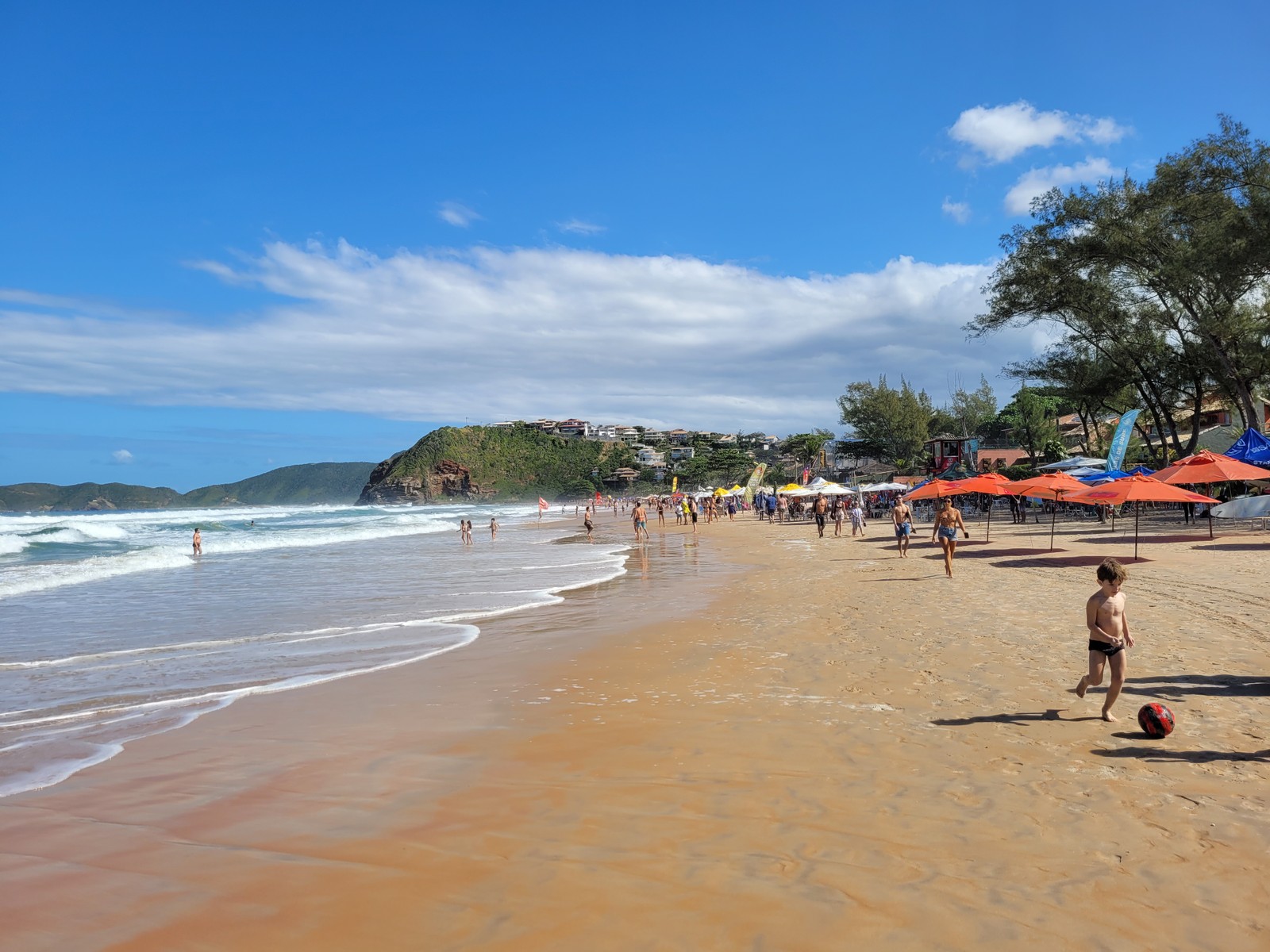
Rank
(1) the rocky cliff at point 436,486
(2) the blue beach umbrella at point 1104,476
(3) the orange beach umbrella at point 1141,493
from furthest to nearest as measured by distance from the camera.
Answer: (1) the rocky cliff at point 436,486, (2) the blue beach umbrella at point 1104,476, (3) the orange beach umbrella at point 1141,493

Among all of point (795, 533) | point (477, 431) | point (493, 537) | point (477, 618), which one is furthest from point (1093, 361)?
point (477, 431)

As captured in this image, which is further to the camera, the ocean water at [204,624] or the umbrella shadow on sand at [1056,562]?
the umbrella shadow on sand at [1056,562]

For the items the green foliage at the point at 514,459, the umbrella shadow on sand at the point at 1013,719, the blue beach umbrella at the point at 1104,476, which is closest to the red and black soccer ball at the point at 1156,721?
the umbrella shadow on sand at the point at 1013,719

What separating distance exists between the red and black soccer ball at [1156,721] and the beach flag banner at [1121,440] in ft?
81.1

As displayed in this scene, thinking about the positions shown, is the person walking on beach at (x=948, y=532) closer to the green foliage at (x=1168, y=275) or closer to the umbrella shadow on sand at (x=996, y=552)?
the umbrella shadow on sand at (x=996, y=552)

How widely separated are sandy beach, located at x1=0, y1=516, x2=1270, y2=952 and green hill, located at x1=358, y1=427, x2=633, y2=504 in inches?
5215

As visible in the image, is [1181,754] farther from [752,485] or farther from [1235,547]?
[752,485]

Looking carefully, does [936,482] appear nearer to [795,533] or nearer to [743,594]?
[795,533]

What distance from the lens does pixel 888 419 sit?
7131cm

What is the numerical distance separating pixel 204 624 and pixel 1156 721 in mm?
13073

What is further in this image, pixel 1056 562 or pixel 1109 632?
pixel 1056 562

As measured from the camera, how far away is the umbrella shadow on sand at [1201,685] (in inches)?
247

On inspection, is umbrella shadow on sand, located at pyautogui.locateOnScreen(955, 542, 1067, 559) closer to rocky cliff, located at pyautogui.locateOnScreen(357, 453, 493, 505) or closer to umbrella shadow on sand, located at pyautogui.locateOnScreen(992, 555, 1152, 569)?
umbrella shadow on sand, located at pyautogui.locateOnScreen(992, 555, 1152, 569)

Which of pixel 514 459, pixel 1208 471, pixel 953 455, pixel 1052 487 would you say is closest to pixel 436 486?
pixel 514 459
